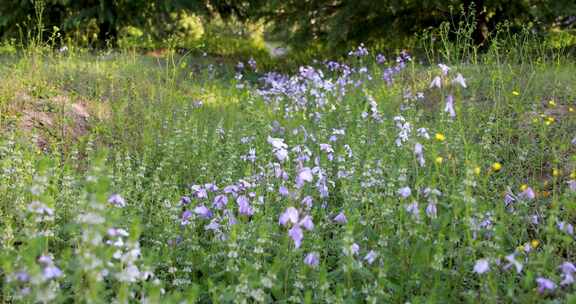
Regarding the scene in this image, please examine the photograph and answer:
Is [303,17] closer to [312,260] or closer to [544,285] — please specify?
[312,260]

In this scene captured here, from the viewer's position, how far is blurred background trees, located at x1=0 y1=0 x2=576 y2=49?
806 cm

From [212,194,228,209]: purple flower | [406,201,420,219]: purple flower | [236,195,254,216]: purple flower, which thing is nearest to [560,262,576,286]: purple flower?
[406,201,420,219]: purple flower

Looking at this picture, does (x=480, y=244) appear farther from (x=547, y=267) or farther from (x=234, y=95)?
(x=234, y=95)

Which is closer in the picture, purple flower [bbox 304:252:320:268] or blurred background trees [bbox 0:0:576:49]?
purple flower [bbox 304:252:320:268]

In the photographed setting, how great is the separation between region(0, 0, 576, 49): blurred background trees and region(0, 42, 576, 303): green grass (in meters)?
2.47

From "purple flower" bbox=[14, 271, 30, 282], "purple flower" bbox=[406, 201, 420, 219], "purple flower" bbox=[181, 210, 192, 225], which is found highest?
"purple flower" bbox=[14, 271, 30, 282]

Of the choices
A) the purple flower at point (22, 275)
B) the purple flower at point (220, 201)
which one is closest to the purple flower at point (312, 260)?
the purple flower at point (220, 201)

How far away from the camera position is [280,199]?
324cm

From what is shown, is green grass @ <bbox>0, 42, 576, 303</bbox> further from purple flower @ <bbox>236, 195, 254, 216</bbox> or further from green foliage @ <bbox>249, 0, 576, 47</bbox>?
green foliage @ <bbox>249, 0, 576, 47</bbox>

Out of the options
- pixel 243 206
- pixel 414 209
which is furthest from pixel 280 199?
pixel 414 209

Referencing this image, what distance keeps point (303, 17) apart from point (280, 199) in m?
6.09

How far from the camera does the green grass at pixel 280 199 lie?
2.32 metres

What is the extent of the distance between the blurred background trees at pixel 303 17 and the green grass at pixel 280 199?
2.47 metres

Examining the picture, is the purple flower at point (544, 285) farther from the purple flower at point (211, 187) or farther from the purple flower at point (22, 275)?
the purple flower at point (22, 275)
